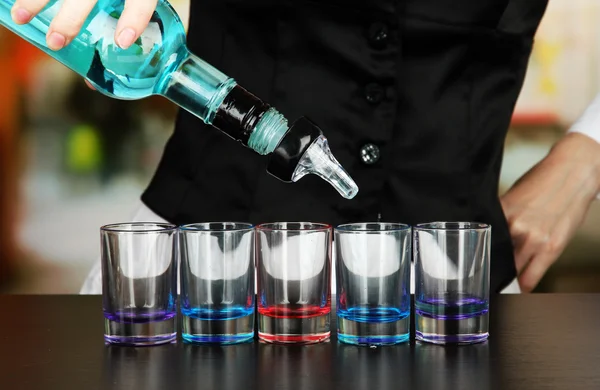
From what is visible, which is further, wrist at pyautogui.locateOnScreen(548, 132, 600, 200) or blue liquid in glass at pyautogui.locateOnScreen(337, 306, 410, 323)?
wrist at pyautogui.locateOnScreen(548, 132, 600, 200)

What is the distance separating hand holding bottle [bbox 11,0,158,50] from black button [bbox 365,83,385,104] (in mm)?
556

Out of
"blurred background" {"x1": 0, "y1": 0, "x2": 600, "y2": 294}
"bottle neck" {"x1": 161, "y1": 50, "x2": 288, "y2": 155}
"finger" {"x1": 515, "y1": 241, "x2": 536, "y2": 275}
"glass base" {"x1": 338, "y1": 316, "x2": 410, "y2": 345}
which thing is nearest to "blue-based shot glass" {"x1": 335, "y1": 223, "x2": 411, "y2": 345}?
"glass base" {"x1": 338, "y1": 316, "x2": 410, "y2": 345}

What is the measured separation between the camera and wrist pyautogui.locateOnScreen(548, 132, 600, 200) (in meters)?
1.56

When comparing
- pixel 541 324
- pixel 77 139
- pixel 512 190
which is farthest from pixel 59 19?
pixel 77 139

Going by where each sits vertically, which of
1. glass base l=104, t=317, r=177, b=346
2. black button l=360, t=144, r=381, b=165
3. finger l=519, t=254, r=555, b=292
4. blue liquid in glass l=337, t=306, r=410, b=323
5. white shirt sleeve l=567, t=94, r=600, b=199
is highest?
white shirt sleeve l=567, t=94, r=600, b=199

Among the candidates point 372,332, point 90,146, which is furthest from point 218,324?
point 90,146

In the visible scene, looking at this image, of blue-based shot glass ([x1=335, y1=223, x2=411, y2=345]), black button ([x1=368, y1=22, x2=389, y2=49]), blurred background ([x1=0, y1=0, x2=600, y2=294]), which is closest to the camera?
blue-based shot glass ([x1=335, y1=223, x2=411, y2=345])

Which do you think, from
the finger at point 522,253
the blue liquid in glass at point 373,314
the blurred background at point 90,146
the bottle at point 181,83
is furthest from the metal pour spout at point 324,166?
the blurred background at point 90,146

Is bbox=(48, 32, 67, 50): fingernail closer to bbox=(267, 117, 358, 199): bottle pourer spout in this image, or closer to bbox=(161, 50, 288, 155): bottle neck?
bbox=(161, 50, 288, 155): bottle neck

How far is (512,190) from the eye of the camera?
1.58 metres

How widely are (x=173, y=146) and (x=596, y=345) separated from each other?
827 millimetres

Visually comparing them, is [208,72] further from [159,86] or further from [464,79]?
[464,79]

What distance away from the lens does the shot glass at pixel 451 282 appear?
2.67 feet

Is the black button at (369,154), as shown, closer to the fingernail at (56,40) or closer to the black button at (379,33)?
the black button at (379,33)
